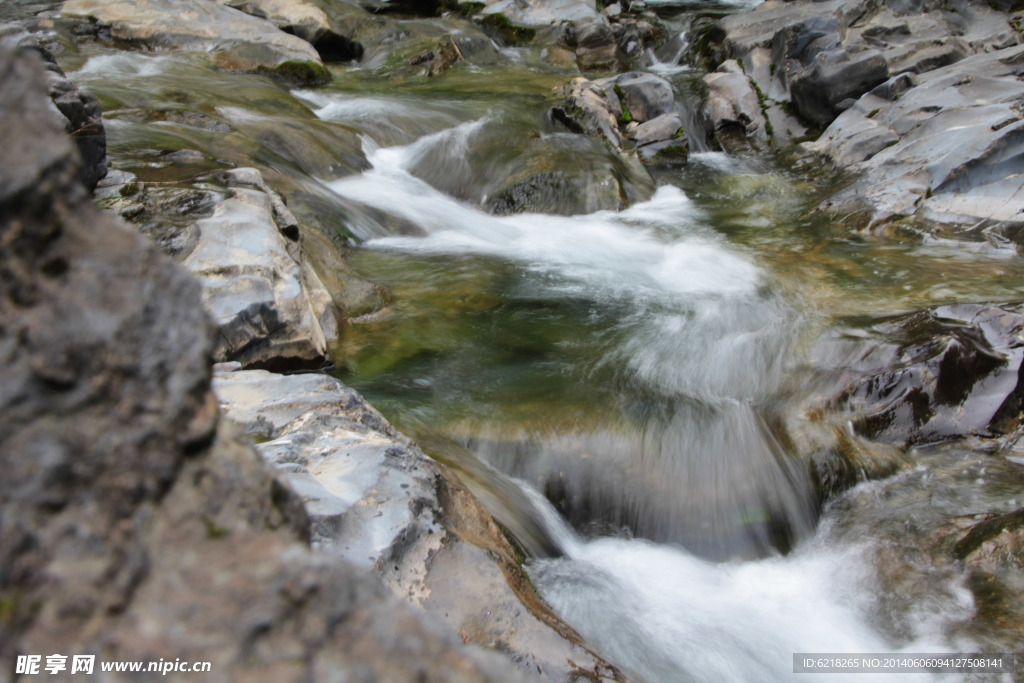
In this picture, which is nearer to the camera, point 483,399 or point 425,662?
point 425,662

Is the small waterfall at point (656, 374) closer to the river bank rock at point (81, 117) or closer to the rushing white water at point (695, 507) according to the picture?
the rushing white water at point (695, 507)

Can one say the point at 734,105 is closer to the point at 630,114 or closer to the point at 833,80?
the point at 833,80

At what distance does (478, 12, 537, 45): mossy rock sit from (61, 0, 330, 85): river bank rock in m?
5.45

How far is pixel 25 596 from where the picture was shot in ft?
3.18

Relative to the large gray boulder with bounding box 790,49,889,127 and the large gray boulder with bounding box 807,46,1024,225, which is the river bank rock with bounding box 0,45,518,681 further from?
the large gray boulder with bounding box 790,49,889,127

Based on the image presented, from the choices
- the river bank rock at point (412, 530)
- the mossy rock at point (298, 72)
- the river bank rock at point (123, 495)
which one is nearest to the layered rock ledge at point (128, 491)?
the river bank rock at point (123, 495)

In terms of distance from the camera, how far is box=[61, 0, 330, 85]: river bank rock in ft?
41.1

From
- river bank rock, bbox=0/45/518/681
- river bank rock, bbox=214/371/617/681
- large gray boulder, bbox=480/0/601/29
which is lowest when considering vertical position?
river bank rock, bbox=214/371/617/681

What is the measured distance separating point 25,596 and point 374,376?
431 centimetres

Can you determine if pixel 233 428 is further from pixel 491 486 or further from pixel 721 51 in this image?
pixel 721 51

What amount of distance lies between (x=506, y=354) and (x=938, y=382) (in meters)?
3.35

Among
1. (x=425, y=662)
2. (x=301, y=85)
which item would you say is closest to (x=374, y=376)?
(x=425, y=662)

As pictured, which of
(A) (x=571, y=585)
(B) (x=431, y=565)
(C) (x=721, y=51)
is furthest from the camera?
(C) (x=721, y=51)

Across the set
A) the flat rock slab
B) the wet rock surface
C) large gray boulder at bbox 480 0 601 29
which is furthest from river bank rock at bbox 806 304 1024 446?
large gray boulder at bbox 480 0 601 29
